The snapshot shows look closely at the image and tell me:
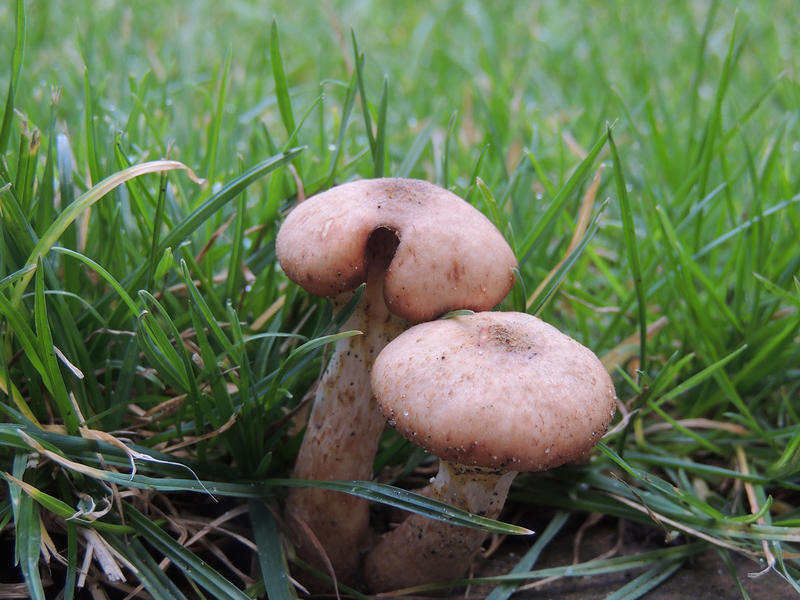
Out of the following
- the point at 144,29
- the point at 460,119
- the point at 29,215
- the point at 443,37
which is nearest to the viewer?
the point at 29,215

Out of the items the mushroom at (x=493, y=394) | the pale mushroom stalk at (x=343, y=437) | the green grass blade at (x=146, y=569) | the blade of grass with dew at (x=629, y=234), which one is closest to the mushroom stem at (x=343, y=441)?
the pale mushroom stalk at (x=343, y=437)

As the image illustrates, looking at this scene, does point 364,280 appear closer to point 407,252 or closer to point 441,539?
point 407,252

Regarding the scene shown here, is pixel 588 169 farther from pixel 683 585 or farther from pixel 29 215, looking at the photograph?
pixel 29 215

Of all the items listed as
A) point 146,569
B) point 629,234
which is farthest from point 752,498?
Answer: point 146,569

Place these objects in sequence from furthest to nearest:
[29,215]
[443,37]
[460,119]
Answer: [443,37], [460,119], [29,215]

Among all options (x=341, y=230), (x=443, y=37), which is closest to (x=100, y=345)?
(x=341, y=230)

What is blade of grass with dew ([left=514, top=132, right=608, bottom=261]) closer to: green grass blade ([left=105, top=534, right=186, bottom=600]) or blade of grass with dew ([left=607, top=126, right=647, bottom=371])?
blade of grass with dew ([left=607, top=126, right=647, bottom=371])

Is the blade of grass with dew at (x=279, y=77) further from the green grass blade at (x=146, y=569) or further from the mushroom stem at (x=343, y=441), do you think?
the green grass blade at (x=146, y=569)
